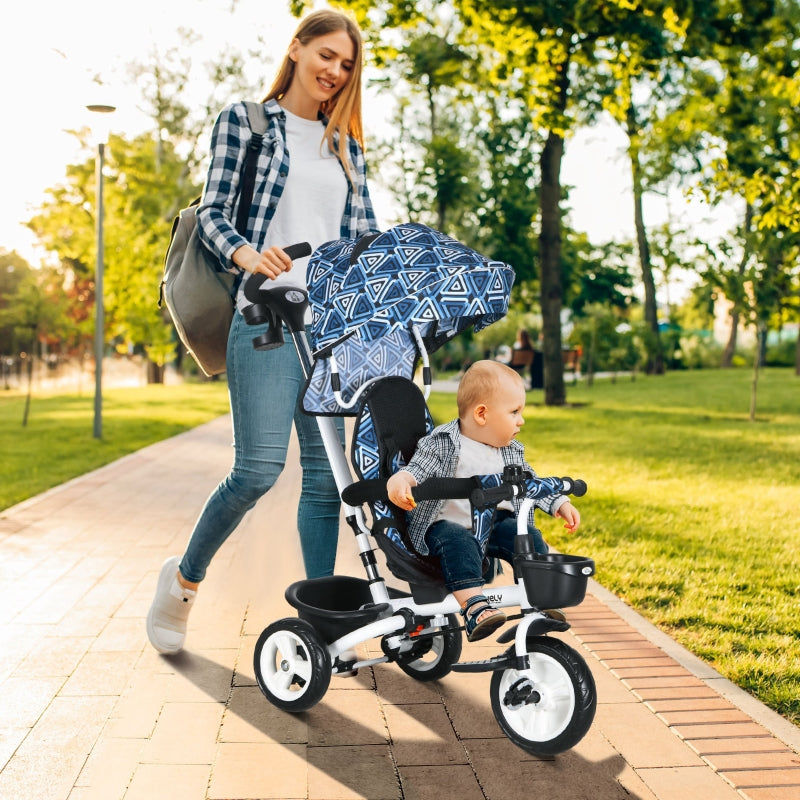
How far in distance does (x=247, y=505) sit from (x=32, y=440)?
10993 mm

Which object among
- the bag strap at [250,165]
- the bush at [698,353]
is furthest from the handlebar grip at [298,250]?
the bush at [698,353]

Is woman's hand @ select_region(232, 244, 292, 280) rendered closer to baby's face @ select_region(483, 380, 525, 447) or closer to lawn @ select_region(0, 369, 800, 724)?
baby's face @ select_region(483, 380, 525, 447)

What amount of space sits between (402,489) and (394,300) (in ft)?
2.12

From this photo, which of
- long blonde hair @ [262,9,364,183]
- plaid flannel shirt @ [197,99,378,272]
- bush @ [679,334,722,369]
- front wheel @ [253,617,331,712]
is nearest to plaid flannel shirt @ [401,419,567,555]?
front wheel @ [253,617,331,712]

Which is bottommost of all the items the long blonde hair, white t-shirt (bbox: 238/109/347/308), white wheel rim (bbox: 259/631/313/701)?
white wheel rim (bbox: 259/631/313/701)

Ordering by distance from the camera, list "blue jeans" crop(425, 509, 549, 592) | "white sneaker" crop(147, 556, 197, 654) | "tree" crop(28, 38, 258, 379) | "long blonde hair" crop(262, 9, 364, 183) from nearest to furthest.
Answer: "blue jeans" crop(425, 509, 549, 592) → "long blonde hair" crop(262, 9, 364, 183) → "white sneaker" crop(147, 556, 197, 654) → "tree" crop(28, 38, 258, 379)

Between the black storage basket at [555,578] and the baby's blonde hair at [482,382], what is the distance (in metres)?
0.57

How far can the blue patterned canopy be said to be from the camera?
11.2 feet

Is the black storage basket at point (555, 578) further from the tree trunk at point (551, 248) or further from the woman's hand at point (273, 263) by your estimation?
the tree trunk at point (551, 248)

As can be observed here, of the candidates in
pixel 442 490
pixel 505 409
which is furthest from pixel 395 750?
pixel 505 409

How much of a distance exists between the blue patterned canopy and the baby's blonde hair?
18cm

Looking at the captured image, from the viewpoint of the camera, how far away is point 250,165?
382 cm

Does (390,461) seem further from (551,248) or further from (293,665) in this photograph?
(551,248)

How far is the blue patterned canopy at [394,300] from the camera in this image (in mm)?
3408
